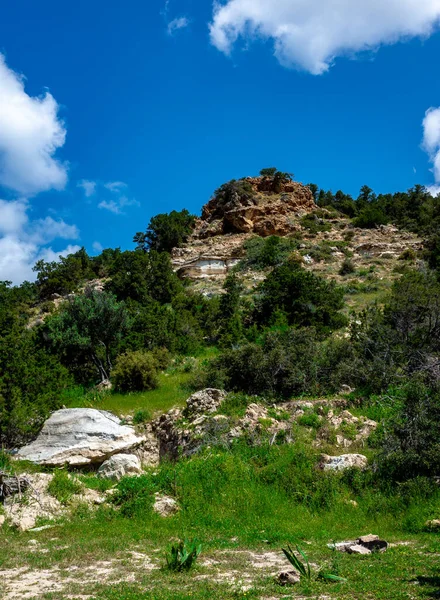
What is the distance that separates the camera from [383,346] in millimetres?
16312

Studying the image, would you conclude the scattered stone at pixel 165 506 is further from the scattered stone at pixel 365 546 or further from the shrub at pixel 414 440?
the shrub at pixel 414 440

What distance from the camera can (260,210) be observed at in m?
57.9

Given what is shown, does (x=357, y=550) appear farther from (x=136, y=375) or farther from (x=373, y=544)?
(x=136, y=375)

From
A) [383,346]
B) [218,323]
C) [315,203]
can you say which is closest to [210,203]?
[315,203]

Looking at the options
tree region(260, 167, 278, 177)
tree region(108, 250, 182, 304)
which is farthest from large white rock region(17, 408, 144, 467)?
tree region(260, 167, 278, 177)

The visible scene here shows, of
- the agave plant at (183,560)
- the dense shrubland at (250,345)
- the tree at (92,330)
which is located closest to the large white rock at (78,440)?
the dense shrubland at (250,345)

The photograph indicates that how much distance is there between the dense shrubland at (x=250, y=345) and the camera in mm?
12884

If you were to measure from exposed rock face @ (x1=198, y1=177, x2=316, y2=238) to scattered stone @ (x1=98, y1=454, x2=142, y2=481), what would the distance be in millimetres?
45242

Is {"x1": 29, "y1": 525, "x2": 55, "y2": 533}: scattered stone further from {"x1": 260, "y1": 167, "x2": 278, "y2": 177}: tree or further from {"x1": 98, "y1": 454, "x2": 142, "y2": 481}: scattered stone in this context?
{"x1": 260, "y1": 167, "x2": 278, "y2": 177}: tree

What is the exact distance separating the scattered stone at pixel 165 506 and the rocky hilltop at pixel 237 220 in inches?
1404

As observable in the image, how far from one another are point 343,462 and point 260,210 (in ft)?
163

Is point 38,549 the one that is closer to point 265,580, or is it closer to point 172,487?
point 172,487

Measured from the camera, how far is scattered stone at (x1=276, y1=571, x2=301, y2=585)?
17.7ft

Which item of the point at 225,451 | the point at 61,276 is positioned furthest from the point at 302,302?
the point at 61,276
